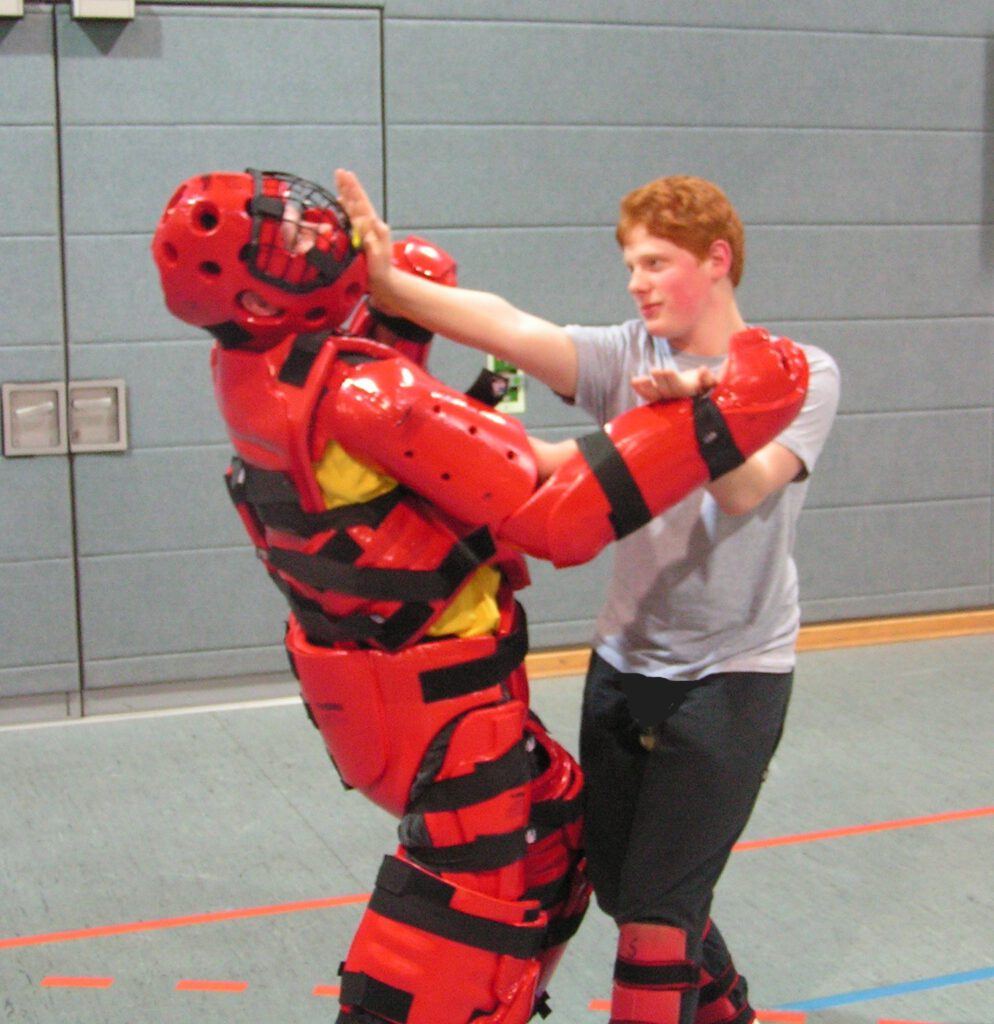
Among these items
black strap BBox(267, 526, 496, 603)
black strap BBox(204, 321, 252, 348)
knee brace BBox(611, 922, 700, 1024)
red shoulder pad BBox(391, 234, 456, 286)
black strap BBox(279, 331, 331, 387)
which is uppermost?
red shoulder pad BBox(391, 234, 456, 286)

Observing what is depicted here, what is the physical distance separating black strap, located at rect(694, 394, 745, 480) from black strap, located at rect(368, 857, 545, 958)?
80 centimetres

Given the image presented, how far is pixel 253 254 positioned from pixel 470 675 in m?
0.75

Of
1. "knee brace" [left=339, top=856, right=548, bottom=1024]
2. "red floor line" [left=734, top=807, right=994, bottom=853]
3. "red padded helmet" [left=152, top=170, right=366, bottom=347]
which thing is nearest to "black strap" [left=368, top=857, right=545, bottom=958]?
"knee brace" [left=339, top=856, right=548, bottom=1024]

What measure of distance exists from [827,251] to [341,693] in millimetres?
4633

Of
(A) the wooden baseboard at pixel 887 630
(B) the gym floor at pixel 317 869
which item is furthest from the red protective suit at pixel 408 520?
(A) the wooden baseboard at pixel 887 630

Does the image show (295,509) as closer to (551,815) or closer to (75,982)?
(551,815)

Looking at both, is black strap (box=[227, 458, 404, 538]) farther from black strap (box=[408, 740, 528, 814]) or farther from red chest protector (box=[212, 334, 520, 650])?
black strap (box=[408, 740, 528, 814])

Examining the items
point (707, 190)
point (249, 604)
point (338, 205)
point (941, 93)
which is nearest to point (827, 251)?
point (941, 93)

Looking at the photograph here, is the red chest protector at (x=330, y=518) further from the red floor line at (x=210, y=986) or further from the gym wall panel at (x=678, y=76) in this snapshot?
the gym wall panel at (x=678, y=76)

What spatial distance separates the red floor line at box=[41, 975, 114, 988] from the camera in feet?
11.0

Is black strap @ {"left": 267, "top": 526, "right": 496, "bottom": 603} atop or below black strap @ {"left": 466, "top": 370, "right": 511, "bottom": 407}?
below

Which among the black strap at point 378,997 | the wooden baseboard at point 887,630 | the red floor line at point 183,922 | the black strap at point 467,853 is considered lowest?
the wooden baseboard at point 887,630

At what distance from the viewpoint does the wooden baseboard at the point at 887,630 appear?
20.8 feet

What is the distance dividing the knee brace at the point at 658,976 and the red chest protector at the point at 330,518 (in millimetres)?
717
